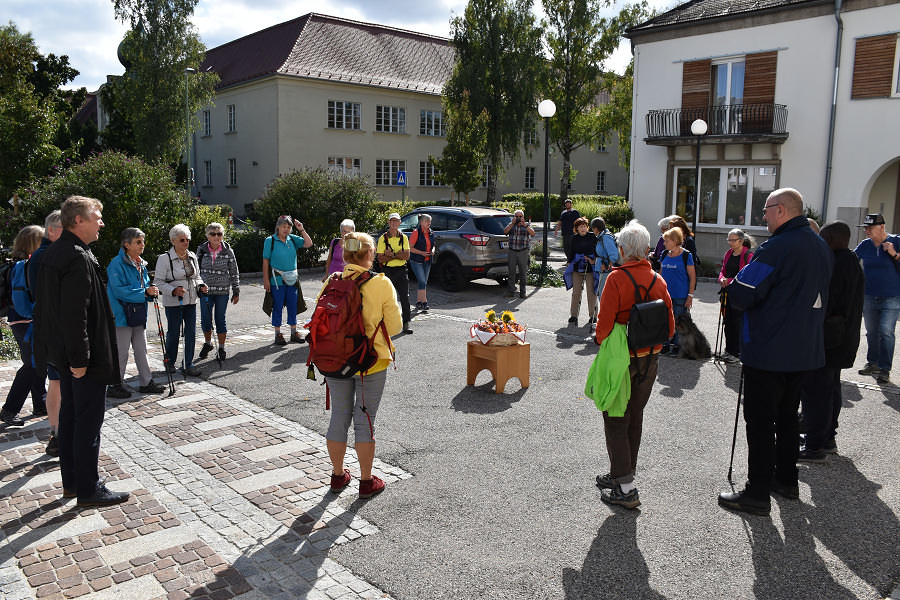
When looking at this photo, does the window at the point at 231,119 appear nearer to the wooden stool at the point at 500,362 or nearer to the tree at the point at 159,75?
the tree at the point at 159,75

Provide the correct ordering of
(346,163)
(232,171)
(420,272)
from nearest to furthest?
(420,272) → (346,163) → (232,171)

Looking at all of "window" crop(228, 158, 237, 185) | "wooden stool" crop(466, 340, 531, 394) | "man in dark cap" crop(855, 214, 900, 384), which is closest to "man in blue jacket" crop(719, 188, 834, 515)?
"wooden stool" crop(466, 340, 531, 394)

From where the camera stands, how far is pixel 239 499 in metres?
4.93

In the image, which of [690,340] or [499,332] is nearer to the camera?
[499,332]

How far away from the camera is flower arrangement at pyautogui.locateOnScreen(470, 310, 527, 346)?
7.60 m

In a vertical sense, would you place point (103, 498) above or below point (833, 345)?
below

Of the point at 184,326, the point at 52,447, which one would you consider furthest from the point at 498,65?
the point at 52,447

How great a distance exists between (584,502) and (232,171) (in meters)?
36.9

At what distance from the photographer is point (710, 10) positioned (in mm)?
22141

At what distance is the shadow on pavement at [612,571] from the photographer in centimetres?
375

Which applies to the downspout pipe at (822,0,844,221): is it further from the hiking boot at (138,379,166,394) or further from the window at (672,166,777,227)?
the hiking boot at (138,379,166,394)

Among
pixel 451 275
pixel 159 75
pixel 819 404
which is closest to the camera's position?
pixel 819 404

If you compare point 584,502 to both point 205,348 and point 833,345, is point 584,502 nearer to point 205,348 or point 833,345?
point 833,345

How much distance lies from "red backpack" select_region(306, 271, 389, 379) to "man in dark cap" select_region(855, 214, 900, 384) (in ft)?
20.2
